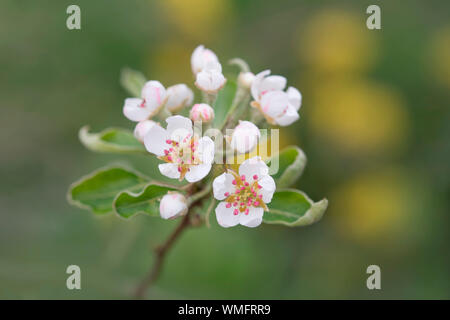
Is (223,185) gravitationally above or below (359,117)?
below

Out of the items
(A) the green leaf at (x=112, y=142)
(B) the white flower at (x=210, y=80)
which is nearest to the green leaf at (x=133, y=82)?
(A) the green leaf at (x=112, y=142)

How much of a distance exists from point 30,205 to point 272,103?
2.73 m

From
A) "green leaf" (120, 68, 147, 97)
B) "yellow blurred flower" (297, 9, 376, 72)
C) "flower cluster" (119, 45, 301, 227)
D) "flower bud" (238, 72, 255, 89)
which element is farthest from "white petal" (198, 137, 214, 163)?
"yellow blurred flower" (297, 9, 376, 72)

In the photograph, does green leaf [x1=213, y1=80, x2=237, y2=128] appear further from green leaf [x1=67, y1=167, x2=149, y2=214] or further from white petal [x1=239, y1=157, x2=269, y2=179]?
green leaf [x1=67, y1=167, x2=149, y2=214]

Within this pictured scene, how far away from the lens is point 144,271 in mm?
3488

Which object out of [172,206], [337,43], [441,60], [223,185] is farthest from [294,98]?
[441,60]

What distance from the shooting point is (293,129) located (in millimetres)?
4227

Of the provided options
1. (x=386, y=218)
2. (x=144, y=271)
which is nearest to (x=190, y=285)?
(x=144, y=271)

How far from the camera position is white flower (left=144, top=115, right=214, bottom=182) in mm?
1783

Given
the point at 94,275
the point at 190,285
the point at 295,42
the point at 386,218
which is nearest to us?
the point at 94,275

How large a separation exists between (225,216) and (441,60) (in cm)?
319

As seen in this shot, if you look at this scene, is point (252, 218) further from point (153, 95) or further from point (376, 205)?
point (376, 205)

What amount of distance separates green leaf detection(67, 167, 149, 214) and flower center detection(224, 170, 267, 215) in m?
0.48
